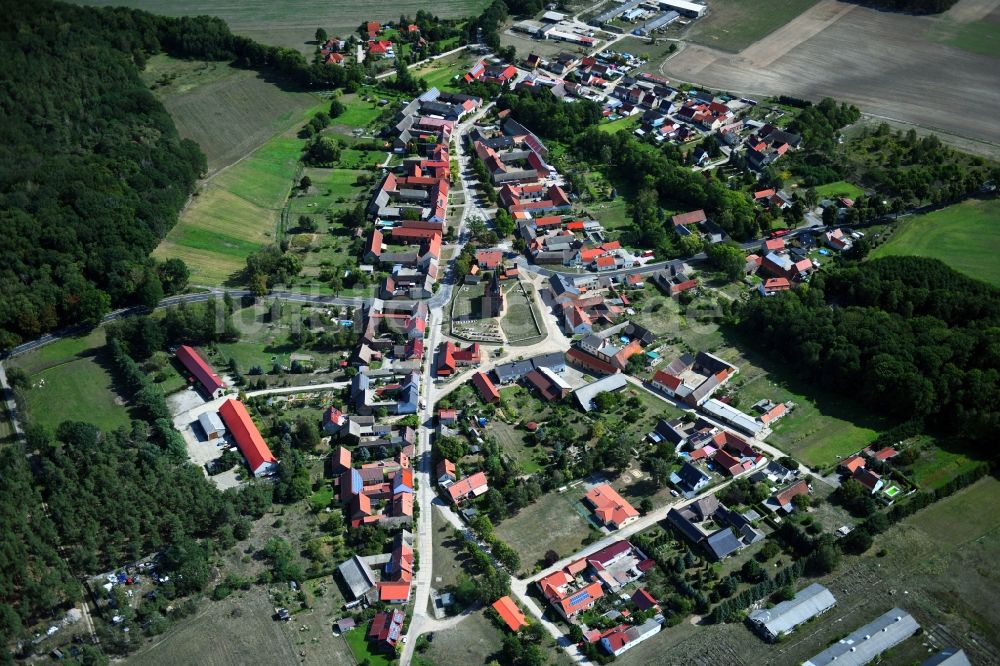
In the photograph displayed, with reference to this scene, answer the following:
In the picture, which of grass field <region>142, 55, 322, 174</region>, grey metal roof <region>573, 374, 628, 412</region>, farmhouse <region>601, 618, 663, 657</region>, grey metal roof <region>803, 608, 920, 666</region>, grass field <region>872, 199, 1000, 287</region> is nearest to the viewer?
grey metal roof <region>803, 608, 920, 666</region>

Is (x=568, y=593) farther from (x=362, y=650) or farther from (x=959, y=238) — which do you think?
(x=959, y=238)

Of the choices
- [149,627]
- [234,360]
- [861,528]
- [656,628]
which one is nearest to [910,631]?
[861,528]

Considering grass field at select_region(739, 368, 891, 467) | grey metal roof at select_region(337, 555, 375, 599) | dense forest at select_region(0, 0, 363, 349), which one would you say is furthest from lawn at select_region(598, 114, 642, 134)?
grey metal roof at select_region(337, 555, 375, 599)

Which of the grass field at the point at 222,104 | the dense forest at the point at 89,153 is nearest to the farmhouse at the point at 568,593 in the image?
the dense forest at the point at 89,153

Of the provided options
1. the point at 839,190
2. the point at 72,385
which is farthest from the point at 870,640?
the point at 72,385

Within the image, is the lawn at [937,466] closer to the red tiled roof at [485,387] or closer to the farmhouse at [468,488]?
the farmhouse at [468,488]

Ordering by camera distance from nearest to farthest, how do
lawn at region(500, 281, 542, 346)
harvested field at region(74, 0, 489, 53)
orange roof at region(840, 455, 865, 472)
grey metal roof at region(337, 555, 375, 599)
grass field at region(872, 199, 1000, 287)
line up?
grey metal roof at region(337, 555, 375, 599) < orange roof at region(840, 455, 865, 472) < lawn at region(500, 281, 542, 346) < grass field at region(872, 199, 1000, 287) < harvested field at region(74, 0, 489, 53)

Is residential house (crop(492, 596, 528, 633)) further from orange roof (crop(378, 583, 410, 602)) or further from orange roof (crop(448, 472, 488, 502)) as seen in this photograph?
orange roof (crop(448, 472, 488, 502))
